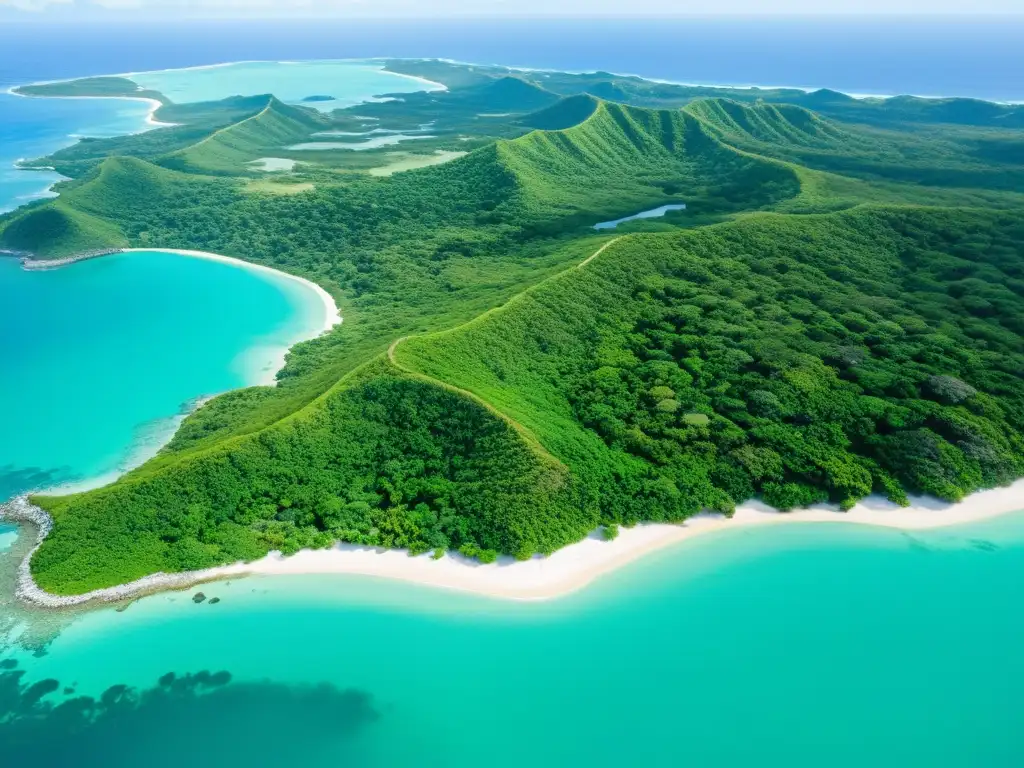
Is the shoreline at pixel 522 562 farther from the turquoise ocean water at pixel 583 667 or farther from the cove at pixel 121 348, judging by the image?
the cove at pixel 121 348

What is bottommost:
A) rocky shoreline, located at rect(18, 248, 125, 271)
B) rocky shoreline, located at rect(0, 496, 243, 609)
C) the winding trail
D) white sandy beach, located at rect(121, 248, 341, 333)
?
rocky shoreline, located at rect(18, 248, 125, 271)

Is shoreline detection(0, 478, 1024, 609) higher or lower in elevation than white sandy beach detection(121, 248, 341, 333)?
higher


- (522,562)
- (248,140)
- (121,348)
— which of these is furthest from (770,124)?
(522,562)

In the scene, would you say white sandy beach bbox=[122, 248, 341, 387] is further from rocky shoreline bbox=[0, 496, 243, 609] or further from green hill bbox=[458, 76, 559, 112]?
green hill bbox=[458, 76, 559, 112]

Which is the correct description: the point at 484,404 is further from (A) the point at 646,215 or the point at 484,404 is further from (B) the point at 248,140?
(B) the point at 248,140

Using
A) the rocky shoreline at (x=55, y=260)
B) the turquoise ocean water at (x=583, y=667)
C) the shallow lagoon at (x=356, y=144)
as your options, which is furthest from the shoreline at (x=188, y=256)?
the shallow lagoon at (x=356, y=144)

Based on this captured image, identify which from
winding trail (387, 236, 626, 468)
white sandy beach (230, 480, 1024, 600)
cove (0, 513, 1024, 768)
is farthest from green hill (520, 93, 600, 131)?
cove (0, 513, 1024, 768)
